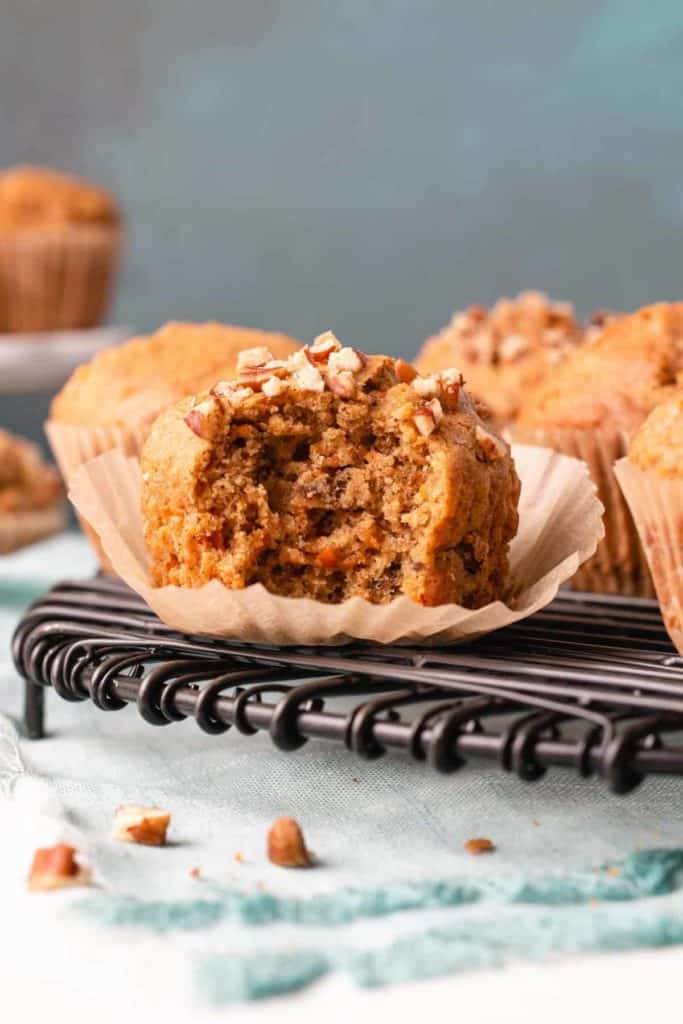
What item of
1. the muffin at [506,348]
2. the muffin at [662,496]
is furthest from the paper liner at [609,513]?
the muffin at [662,496]

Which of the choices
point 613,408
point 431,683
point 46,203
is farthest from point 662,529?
point 46,203


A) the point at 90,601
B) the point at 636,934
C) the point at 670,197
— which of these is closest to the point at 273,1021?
the point at 636,934

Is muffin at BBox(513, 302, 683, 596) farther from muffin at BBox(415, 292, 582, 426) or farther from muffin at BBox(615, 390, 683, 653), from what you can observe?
muffin at BBox(615, 390, 683, 653)

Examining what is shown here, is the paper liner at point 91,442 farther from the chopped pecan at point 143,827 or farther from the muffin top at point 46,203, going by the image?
the muffin top at point 46,203

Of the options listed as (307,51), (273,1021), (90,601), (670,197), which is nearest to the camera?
(273,1021)

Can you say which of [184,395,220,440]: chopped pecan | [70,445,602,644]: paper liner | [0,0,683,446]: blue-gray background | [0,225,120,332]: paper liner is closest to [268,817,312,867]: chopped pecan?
[70,445,602,644]: paper liner

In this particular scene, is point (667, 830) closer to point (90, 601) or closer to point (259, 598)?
point (259, 598)
